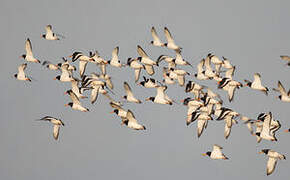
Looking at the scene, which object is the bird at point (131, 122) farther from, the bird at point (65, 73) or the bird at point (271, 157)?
the bird at point (271, 157)

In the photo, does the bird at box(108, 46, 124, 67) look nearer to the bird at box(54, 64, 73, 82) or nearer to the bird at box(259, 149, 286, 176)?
the bird at box(54, 64, 73, 82)

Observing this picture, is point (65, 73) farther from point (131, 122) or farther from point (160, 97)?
point (131, 122)

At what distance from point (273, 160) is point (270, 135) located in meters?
2.83

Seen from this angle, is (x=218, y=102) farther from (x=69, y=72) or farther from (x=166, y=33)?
(x=69, y=72)

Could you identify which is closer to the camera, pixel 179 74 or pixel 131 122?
pixel 131 122

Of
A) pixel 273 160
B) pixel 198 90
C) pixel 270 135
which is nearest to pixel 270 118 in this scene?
pixel 270 135

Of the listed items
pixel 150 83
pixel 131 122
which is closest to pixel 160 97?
pixel 150 83

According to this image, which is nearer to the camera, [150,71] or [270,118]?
[270,118]

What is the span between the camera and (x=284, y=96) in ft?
132

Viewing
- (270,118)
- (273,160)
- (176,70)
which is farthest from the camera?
(176,70)

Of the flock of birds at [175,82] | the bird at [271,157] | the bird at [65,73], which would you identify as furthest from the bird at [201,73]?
the bird at [65,73]

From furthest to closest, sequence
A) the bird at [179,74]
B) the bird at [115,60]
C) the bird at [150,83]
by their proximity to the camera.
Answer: the bird at [179,74] → the bird at [115,60] → the bird at [150,83]

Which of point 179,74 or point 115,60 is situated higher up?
point 115,60

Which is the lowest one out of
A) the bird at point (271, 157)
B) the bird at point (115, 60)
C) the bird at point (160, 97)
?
the bird at point (271, 157)
